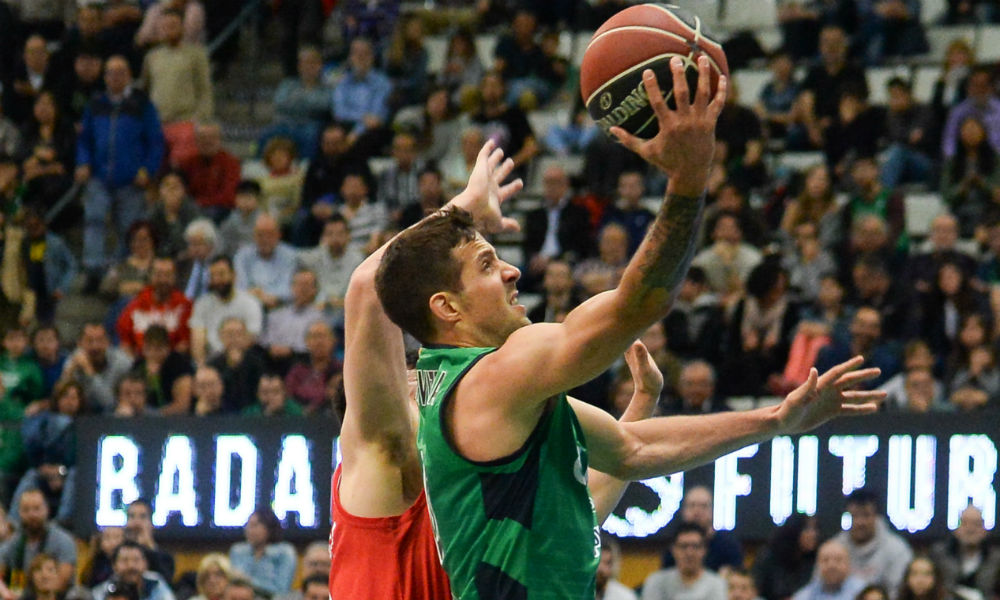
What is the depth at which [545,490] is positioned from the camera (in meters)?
4.57

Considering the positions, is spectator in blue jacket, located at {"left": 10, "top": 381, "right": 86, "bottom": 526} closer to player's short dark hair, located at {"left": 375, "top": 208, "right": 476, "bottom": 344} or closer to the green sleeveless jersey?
player's short dark hair, located at {"left": 375, "top": 208, "right": 476, "bottom": 344}

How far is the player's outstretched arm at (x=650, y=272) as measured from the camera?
4098mm

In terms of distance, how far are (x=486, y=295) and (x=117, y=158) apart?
11118 millimetres

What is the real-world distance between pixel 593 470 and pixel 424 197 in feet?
28.6

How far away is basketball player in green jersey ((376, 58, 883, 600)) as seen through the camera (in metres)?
4.20

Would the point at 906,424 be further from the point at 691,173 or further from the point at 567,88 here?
the point at 691,173

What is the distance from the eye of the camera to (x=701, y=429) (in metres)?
5.12

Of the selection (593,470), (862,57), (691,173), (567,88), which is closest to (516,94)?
(567,88)

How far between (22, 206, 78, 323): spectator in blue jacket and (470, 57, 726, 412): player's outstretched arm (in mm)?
11068

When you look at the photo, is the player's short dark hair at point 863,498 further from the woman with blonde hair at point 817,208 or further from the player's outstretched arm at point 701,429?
the player's outstretched arm at point 701,429

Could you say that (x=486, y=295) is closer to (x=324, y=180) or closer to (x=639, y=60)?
(x=639, y=60)

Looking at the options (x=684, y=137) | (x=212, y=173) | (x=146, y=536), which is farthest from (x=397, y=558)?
(x=212, y=173)

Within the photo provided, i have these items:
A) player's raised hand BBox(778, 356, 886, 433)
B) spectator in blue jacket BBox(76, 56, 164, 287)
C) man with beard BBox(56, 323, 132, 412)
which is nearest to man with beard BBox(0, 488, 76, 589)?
man with beard BBox(56, 323, 132, 412)

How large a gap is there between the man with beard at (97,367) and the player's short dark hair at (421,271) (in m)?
8.35
